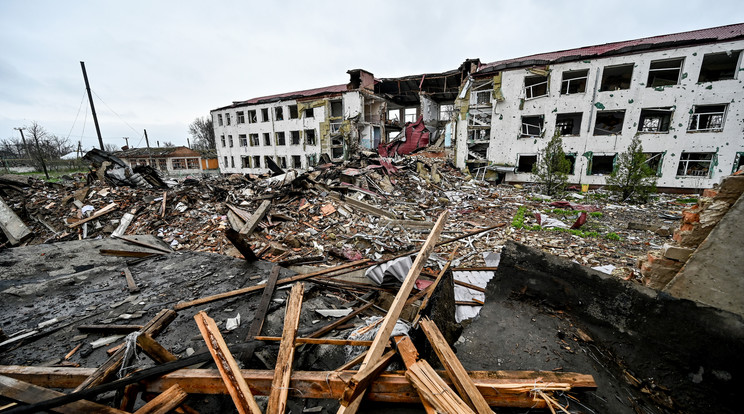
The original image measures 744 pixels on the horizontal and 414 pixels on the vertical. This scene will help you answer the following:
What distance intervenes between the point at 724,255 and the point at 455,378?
2998 millimetres

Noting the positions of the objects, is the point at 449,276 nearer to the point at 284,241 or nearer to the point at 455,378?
the point at 455,378

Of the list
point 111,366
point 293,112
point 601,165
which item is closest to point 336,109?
point 293,112

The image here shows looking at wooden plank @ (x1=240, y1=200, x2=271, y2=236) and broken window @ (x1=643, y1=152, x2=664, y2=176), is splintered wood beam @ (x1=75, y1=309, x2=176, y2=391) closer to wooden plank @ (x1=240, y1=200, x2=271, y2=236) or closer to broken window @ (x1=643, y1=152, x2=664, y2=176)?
wooden plank @ (x1=240, y1=200, x2=271, y2=236)

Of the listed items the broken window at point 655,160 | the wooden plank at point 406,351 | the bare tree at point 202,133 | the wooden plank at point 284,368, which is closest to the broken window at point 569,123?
the broken window at point 655,160

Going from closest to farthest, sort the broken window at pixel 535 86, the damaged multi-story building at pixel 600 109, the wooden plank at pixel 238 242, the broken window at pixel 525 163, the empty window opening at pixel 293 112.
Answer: the wooden plank at pixel 238 242, the damaged multi-story building at pixel 600 109, the broken window at pixel 535 86, the broken window at pixel 525 163, the empty window opening at pixel 293 112

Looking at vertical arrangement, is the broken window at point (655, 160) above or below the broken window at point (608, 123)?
below

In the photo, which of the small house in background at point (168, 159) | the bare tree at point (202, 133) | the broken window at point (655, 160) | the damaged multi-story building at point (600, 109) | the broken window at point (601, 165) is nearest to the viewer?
the damaged multi-story building at point (600, 109)

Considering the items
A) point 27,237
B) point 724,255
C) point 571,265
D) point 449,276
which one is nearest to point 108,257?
point 27,237

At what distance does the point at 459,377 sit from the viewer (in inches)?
65.3

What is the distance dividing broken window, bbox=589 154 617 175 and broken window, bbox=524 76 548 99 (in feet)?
16.7

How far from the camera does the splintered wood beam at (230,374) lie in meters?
1.61

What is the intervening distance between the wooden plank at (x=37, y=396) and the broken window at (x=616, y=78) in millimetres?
20902

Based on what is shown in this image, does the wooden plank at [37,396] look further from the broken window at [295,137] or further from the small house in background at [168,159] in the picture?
the small house in background at [168,159]

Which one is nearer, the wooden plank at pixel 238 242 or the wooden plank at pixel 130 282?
the wooden plank at pixel 130 282
